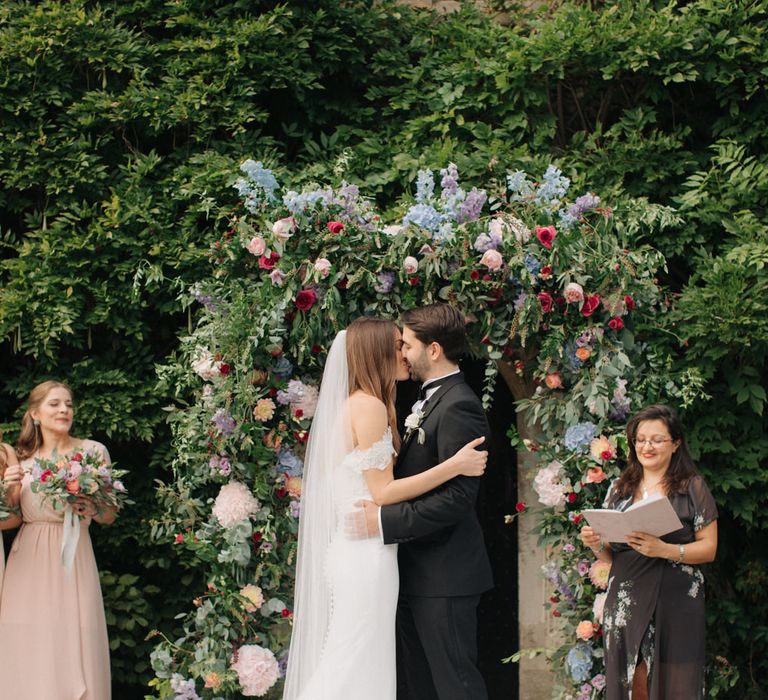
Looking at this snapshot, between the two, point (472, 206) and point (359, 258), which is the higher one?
point (472, 206)

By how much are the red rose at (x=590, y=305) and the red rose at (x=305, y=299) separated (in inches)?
51.0

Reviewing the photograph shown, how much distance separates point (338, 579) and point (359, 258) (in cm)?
156

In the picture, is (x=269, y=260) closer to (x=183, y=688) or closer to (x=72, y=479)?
(x=72, y=479)

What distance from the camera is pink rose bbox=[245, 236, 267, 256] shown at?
4.96 metres

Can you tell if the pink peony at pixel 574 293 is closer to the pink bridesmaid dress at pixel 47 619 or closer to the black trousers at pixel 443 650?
the black trousers at pixel 443 650

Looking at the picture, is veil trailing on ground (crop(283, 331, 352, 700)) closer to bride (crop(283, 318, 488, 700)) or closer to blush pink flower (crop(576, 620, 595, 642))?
bride (crop(283, 318, 488, 700))

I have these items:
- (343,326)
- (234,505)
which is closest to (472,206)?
(343,326)

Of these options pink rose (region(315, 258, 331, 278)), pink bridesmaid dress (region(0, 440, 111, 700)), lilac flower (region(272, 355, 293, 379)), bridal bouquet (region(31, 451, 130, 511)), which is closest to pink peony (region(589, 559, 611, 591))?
lilac flower (region(272, 355, 293, 379))

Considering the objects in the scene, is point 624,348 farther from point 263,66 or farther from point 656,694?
point 263,66

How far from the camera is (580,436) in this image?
498 centimetres

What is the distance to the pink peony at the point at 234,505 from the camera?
4.89 meters

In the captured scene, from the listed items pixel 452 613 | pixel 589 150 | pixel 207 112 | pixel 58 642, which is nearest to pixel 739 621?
pixel 452 613

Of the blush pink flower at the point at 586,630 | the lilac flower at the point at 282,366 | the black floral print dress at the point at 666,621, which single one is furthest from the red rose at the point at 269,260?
the blush pink flower at the point at 586,630

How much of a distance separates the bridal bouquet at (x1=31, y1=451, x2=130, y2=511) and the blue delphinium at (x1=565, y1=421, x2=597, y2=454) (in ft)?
7.44
